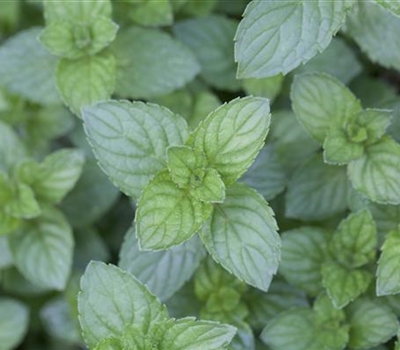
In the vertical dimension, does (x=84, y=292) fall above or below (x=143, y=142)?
below

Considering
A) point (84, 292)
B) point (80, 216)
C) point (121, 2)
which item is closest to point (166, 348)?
point (84, 292)

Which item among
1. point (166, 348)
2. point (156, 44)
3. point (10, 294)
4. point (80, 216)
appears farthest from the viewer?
point (10, 294)

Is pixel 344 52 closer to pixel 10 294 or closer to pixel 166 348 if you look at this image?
pixel 166 348

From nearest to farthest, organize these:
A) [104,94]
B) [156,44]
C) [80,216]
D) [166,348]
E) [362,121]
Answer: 1. [166,348]
2. [362,121]
3. [104,94]
4. [156,44]
5. [80,216]

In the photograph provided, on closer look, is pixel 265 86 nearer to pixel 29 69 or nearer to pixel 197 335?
pixel 29 69

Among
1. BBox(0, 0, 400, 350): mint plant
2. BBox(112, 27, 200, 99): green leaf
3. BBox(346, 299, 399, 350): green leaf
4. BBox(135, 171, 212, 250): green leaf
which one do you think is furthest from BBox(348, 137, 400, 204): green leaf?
BBox(112, 27, 200, 99): green leaf

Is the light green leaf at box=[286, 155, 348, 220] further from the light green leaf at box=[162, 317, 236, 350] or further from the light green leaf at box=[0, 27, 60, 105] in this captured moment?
the light green leaf at box=[0, 27, 60, 105]
